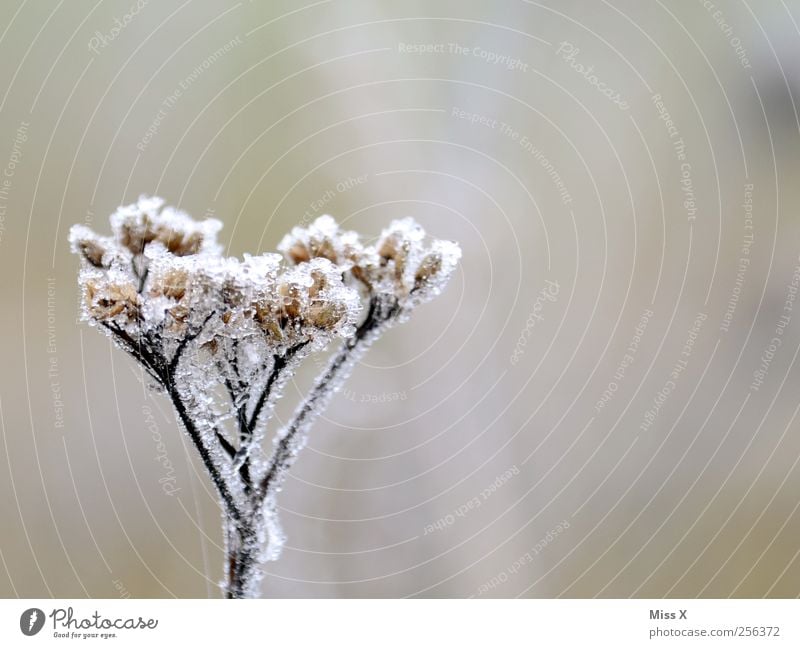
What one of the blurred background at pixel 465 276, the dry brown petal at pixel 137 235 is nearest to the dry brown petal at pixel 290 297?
the dry brown petal at pixel 137 235

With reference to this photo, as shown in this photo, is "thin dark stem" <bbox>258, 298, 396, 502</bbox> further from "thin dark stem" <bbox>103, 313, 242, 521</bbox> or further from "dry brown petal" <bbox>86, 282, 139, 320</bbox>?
"dry brown petal" <bbox>86, 282, 139, 320</bbox>

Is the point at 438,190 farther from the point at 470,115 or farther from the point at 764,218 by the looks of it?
the point at 764,218
